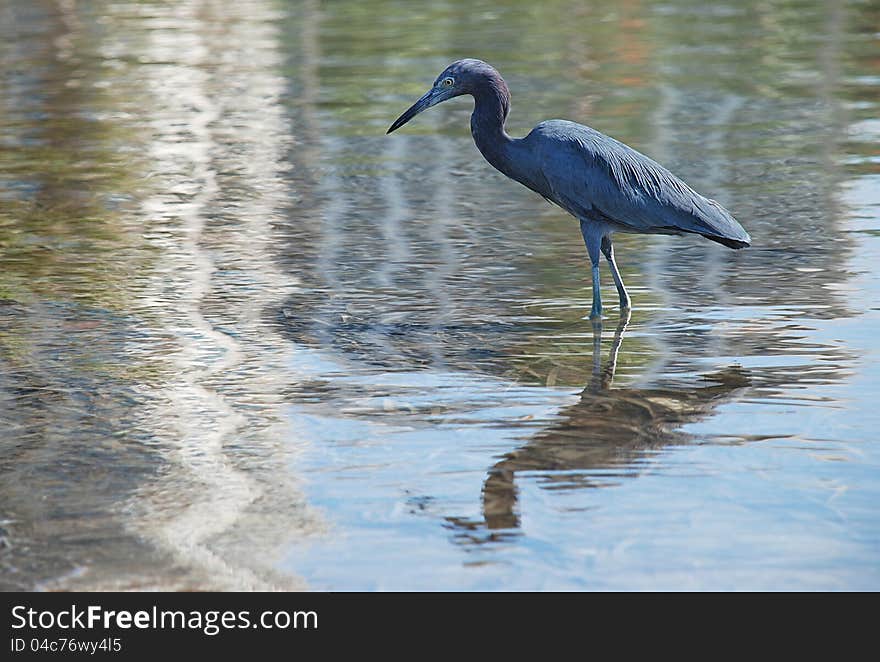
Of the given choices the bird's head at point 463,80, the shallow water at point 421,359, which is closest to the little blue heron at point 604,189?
the bird's head at point 463,80

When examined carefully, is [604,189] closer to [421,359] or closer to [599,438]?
[421,359]

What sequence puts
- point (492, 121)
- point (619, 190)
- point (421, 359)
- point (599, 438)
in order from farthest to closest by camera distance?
point (492, 121), point (619, 190), point (421, 359), point (599, 438)

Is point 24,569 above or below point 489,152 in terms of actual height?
below

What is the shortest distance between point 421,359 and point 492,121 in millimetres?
1879

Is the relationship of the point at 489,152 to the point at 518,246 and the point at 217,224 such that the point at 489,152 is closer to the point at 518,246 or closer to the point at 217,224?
the point at 518,246

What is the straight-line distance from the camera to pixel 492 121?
30.3 feet

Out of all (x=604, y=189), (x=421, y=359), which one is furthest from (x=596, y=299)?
(x=421, y=359)

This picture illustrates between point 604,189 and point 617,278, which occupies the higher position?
point 604,189

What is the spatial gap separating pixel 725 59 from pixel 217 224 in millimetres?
11169

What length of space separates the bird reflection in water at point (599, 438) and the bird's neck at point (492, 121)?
175 centimetres

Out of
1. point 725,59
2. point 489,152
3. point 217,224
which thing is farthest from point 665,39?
point 489,152

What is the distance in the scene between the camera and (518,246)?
10.8 m

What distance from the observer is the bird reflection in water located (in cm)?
606
